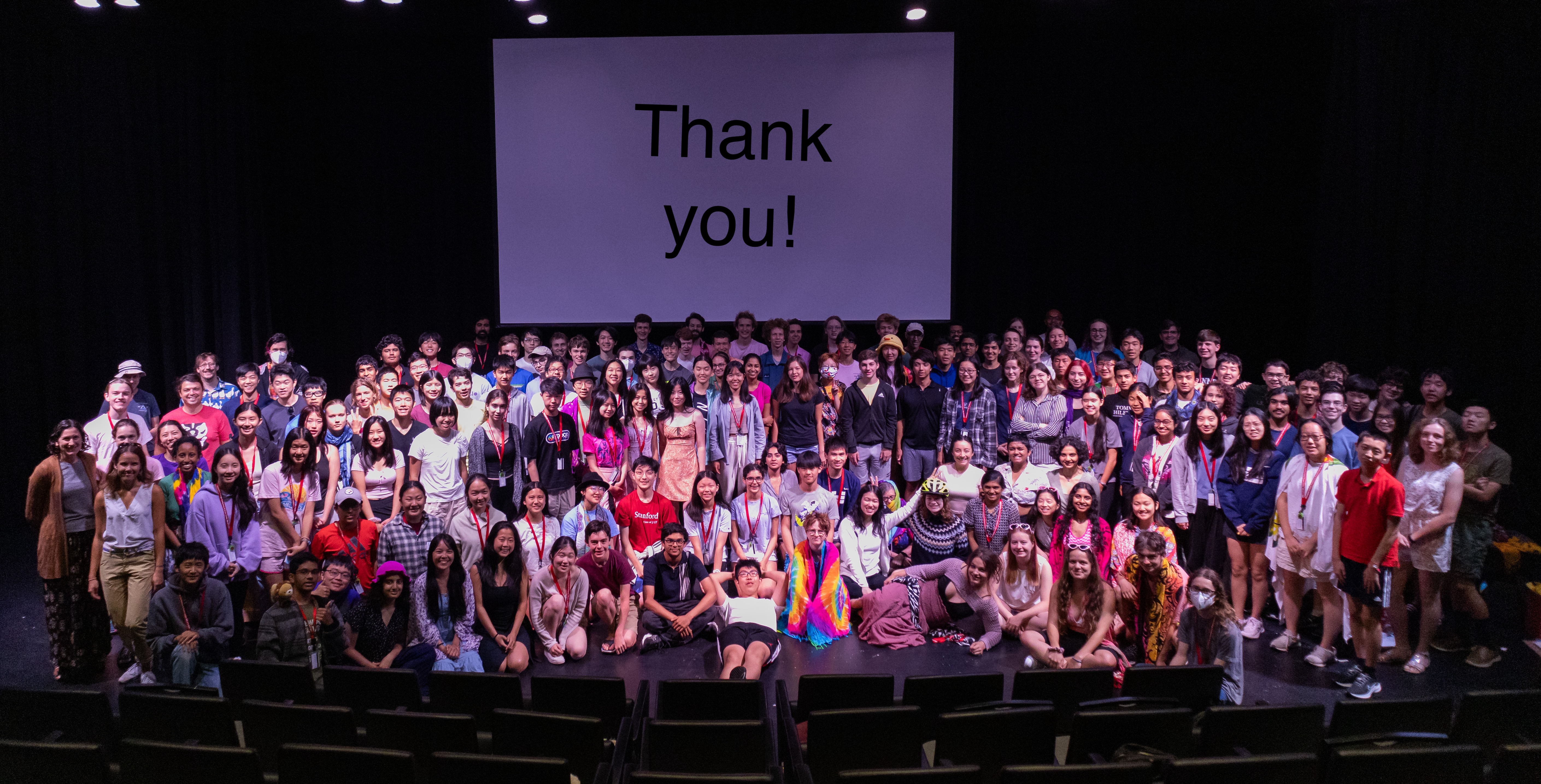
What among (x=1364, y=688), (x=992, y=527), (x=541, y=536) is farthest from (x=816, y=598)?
(x=1364, y=688)

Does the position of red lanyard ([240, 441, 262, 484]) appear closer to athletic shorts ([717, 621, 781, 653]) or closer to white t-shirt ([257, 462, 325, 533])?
white t-shirt ([257, 462, 325, 533])

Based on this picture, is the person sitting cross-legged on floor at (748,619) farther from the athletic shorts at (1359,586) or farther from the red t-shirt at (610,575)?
the athletic shorts at (1359,586)

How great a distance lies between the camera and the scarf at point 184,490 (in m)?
5.29

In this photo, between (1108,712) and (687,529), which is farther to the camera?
(687,529)

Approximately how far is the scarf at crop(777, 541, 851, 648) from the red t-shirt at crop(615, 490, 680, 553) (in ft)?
2.95

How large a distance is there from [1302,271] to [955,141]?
388cm

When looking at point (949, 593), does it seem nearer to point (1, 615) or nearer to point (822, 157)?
point (822, 157)

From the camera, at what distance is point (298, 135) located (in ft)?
31.4

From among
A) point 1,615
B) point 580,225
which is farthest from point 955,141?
point 1,615

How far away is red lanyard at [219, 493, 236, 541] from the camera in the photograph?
516 centimetres

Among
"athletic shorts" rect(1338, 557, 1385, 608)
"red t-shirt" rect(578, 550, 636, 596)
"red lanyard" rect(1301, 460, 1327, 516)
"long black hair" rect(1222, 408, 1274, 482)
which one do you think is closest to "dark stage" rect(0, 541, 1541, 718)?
"red t-shirt" rect(578, 550, 636, 596)

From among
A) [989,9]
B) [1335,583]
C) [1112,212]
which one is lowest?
[1335,583]

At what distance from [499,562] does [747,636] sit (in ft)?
4.79

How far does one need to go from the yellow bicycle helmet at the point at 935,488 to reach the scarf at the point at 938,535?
0.13 meters
